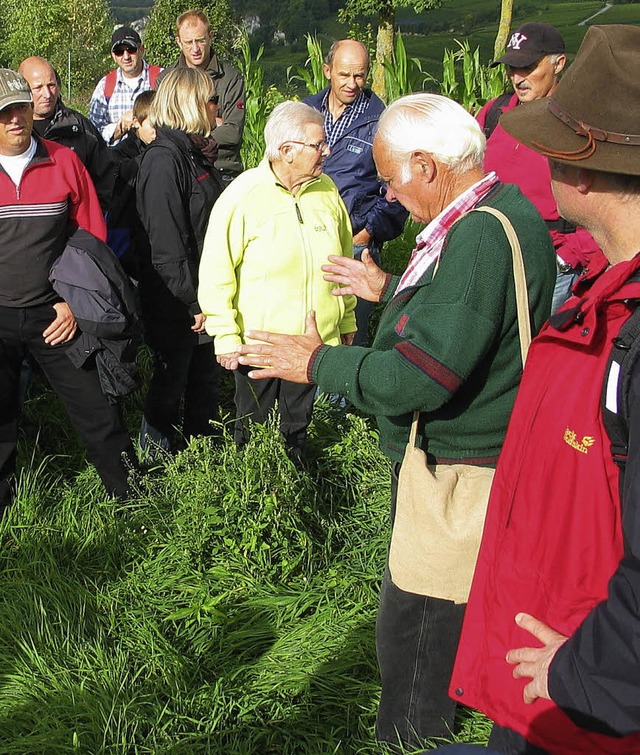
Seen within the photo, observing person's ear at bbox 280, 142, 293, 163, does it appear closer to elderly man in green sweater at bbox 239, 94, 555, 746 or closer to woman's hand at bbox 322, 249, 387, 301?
woman's hand at bbox 322, 249, 387, 301

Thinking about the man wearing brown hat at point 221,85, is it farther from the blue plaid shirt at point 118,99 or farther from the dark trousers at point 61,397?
the dark trousers at point 61,397

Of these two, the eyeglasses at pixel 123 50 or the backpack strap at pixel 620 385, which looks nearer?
the backpack strap at pixel 620 385

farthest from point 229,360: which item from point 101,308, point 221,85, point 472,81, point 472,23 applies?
point 472,23

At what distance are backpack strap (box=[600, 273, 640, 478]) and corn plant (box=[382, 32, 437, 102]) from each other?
822cm

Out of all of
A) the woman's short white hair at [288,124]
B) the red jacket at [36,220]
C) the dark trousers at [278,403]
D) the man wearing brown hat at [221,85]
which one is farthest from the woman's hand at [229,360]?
the man wearing brown hat at [221,85]

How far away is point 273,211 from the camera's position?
3852 mm

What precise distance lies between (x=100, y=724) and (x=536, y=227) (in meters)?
2.03

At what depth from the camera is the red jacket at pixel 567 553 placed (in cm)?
133

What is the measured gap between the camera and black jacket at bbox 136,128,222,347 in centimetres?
418

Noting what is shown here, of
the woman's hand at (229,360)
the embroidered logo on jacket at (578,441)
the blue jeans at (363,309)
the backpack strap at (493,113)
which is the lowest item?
the blue jeans at (363,309)

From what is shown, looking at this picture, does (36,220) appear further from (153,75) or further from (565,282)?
(153,75)

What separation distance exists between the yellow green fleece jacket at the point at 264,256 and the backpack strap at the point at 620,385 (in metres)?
2.59

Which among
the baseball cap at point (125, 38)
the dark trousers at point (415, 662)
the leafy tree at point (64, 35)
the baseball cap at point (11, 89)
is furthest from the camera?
the leafy tree at point (64, 35)

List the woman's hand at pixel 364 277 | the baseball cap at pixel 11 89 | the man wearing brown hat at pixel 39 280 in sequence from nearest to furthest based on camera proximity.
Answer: the woman's hand at pixel 364 277
the baseball cap at pixel 11 89
the man wearing brown hat at pixel 39 280
